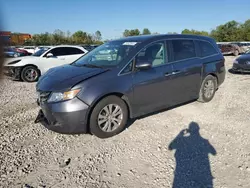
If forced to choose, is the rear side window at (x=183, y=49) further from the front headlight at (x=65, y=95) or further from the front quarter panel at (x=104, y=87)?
the front headlight at (x=65, y=95)

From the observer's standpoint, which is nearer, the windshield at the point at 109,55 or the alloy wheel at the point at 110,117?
the alloy wheel at the point at 110,117

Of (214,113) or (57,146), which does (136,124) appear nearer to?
(57,146)

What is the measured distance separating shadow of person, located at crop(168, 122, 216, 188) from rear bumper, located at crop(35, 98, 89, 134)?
1464mm

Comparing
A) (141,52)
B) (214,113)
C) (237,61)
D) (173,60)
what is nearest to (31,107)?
(141,52)

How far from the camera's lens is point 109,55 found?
4.43 m

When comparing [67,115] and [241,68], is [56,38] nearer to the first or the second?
[241,68]

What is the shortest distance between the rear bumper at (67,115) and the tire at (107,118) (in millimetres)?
154

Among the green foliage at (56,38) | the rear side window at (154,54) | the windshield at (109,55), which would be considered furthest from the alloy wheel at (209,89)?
the green foliage at (56,38)

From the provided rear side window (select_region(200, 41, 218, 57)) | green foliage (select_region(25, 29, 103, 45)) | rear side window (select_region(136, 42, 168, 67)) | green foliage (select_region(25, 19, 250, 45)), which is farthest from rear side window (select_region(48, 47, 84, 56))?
green foliage (select_region(25, 19, 250, 45))

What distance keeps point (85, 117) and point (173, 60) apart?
225 cm

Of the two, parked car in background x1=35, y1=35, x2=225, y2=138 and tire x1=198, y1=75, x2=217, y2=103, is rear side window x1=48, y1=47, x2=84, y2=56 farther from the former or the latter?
tire x1=198, y1=75, x2=217, y2=103

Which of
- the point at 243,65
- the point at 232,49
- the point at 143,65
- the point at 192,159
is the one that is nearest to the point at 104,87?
the point at 143,65

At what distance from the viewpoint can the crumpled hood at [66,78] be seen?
3516 mm

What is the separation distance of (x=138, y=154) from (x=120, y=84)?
4.02ft
